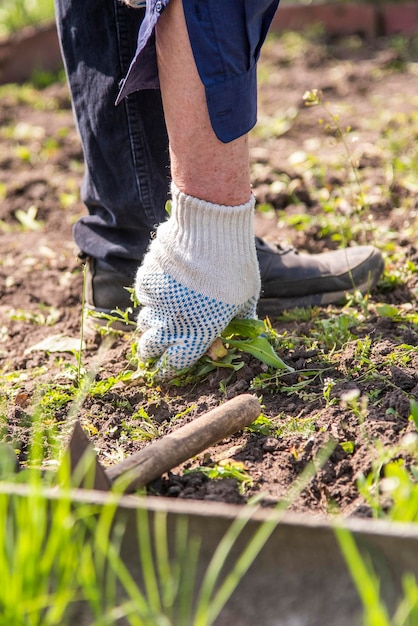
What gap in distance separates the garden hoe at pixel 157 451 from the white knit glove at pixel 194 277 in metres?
0.35

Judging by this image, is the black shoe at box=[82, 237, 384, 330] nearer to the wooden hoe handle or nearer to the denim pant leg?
the denim pant leg

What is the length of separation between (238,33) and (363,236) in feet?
4.49

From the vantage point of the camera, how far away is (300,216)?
10.8 feet

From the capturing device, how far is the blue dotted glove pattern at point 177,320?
6.73 feet

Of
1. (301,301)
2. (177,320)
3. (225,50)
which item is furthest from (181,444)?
(301,301)

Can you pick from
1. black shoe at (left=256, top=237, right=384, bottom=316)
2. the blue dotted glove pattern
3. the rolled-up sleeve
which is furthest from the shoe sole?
the rolled-up sleeve

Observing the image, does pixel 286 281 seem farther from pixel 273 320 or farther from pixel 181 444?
pixel 181 444

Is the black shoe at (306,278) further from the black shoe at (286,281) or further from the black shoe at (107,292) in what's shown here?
the black shoe at (107,292)

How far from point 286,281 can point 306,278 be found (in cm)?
6

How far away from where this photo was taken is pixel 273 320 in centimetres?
251

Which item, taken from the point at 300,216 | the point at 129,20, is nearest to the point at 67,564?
the point at 129,20

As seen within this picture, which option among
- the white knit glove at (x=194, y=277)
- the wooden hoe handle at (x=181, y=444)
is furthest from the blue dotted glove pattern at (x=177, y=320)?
the wooden hoe handle at (x=181, y=444)

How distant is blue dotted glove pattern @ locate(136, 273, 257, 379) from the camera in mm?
2053

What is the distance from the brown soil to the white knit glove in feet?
0.41
